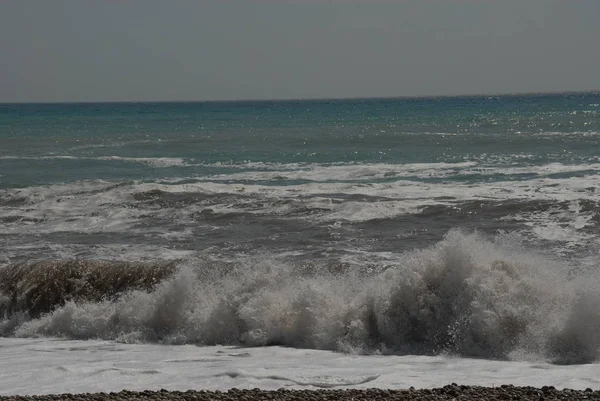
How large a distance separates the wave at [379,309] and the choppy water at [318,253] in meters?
0.02

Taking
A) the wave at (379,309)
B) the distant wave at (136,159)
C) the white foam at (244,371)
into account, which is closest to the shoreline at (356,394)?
the white foam at (244,371)

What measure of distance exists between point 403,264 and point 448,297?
0.86 meters

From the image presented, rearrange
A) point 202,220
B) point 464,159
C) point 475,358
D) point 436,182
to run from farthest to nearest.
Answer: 1. point 464,159
2. point 436,182
3. point 202,220
4. point 475,358

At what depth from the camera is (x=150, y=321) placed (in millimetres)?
11742

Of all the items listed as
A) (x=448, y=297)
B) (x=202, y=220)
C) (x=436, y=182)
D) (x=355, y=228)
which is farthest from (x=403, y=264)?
(x=436, y=182)

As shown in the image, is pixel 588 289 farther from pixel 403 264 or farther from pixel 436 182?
pixel 436 182

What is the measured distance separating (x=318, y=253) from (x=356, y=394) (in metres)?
7.02

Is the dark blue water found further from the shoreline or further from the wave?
the shoreline

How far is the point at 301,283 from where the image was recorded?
11742 millimetres

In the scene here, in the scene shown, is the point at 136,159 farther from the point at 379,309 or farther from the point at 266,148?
the point at 379,309

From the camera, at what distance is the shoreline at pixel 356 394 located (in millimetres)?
7480

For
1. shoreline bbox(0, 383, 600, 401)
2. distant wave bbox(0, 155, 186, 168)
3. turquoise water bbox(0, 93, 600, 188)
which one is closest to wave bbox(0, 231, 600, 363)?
shoreline bbox(0, 383, 600, 401)

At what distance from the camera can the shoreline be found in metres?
7.48

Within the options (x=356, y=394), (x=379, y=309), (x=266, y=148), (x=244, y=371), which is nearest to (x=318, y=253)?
(x=379, y=309)
